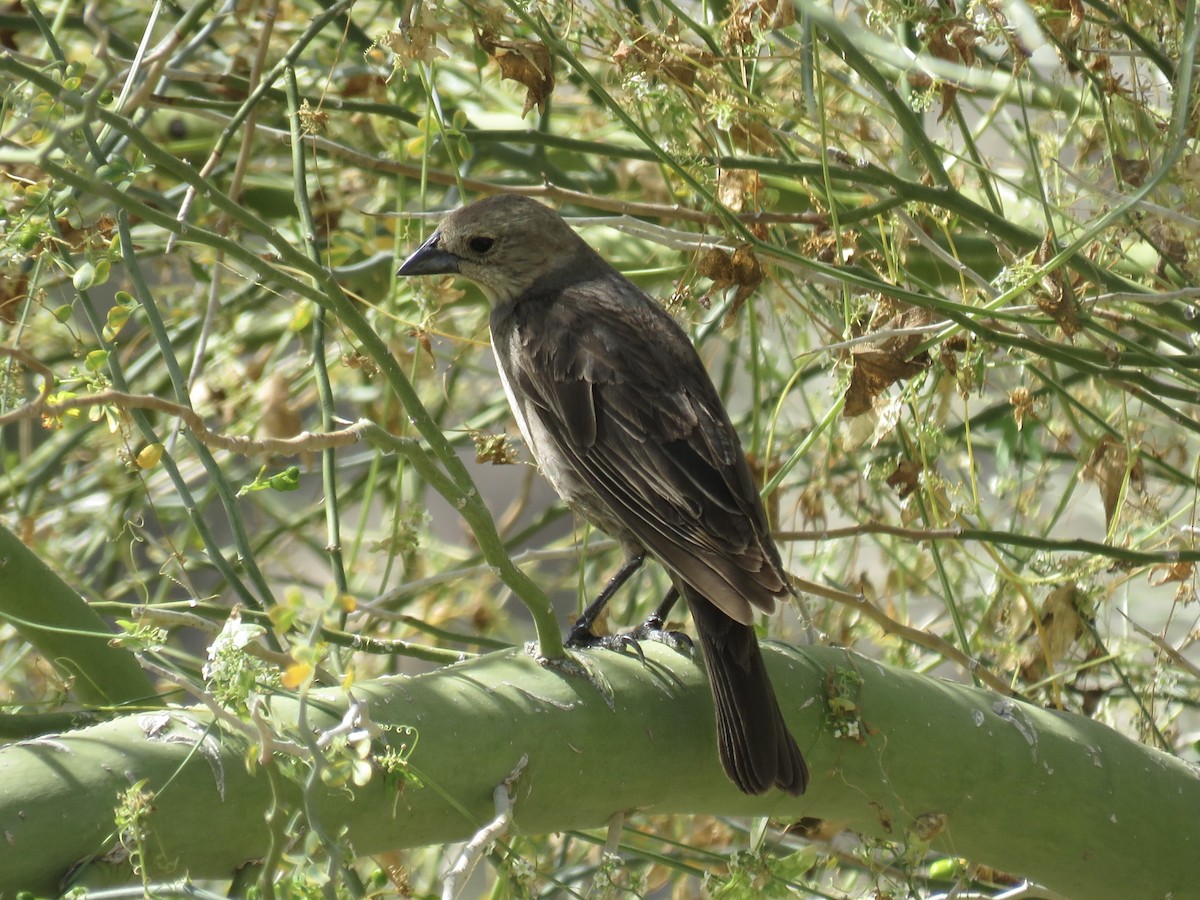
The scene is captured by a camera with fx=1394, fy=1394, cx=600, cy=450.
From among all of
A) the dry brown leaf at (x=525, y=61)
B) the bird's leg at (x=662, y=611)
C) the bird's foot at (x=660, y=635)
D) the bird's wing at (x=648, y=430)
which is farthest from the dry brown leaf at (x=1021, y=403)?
the dry brown leaf at (x=525, y=61)

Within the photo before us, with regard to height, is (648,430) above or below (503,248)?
below

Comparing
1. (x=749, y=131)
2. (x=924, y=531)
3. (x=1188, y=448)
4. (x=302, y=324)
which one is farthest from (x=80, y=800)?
(x=1188, y=448)

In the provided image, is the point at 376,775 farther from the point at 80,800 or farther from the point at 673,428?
the point at 673,428

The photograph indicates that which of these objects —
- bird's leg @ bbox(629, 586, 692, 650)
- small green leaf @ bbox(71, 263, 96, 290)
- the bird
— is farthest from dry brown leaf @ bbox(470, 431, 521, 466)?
small green leaf @ bbox(71, 263, 96, 290)

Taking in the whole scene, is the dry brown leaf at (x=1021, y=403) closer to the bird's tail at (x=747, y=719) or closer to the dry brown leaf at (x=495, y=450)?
the bird's tail at (x=747, y=719)

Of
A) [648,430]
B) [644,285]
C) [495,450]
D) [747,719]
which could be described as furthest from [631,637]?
[644,285]

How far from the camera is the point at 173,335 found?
14.5 ft

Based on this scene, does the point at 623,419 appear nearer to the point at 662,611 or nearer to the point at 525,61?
the point at 662,611

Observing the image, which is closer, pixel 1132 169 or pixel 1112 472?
pixel 1132 169

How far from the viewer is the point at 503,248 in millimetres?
3865

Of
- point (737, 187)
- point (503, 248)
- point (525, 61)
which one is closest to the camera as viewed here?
point (525, 61)

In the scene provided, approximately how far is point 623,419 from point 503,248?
72cm

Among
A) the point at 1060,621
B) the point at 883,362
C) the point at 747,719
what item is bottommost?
the point at 747,719

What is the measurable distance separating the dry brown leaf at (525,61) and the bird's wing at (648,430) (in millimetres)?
816
